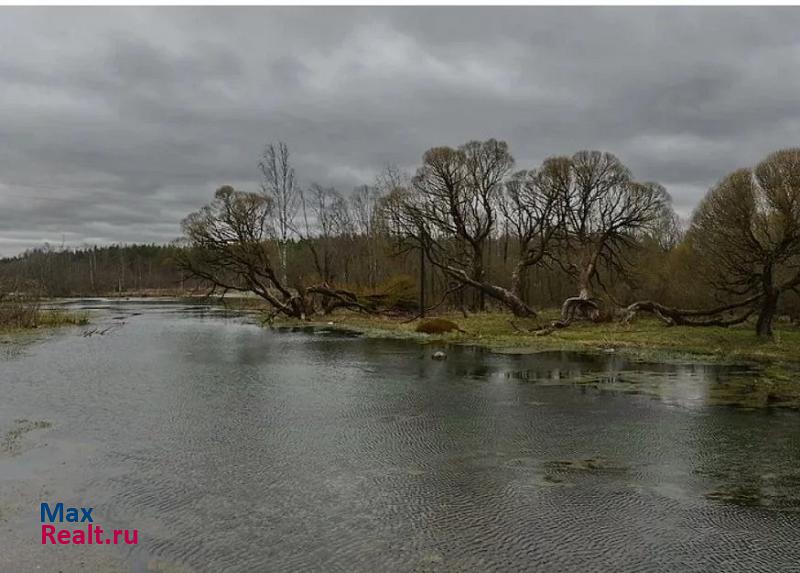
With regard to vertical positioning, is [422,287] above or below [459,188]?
below

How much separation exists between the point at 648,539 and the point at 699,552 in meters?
0.43

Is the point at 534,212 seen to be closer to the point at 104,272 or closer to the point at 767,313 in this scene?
the point at 767,313

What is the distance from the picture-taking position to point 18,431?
30.7ft

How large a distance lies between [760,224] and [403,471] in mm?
16462

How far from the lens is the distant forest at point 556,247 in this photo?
19453 millimetres

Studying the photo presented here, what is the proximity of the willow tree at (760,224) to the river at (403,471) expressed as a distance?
6163 mm

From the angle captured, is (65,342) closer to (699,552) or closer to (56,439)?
(56,439)

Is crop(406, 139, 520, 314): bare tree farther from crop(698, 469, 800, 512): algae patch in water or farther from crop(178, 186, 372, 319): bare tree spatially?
crop(698, 469, 800, 512): algae patch in water

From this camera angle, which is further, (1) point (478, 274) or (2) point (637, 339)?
(1) point (478, 274)

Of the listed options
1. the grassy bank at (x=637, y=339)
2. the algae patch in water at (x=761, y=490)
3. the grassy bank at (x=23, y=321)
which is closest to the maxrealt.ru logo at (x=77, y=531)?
the algae patch in water at (x=761, y=490)

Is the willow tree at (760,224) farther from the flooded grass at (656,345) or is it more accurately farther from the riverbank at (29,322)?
the riverbank at (29,322)

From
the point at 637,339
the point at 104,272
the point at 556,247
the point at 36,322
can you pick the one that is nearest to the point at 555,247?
the point at 556,247

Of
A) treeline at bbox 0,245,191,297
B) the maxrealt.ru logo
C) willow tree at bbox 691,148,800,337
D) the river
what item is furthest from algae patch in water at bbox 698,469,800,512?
treeline at bbox 0,245,191,297

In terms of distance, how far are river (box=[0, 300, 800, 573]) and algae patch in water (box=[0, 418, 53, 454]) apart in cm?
5
